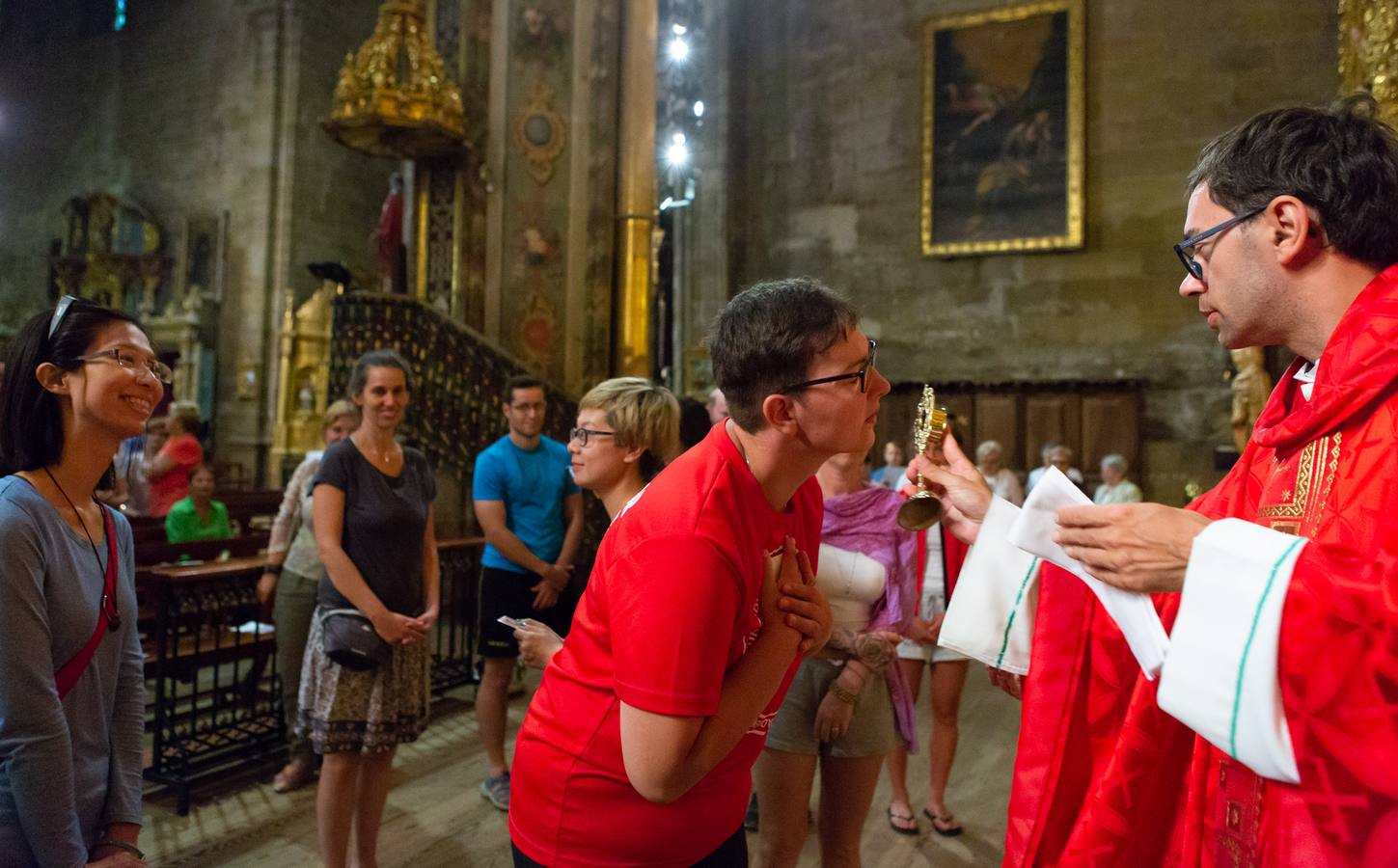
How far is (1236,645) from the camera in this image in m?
1.11

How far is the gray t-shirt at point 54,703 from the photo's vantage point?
1546mm

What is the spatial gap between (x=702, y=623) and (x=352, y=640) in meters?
1.97

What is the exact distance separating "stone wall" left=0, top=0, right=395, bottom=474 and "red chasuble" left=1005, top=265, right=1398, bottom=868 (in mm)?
15933

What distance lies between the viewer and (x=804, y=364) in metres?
1.46

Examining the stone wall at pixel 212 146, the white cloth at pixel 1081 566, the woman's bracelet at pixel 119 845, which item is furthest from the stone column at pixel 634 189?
the stone wall at pixel 212 146

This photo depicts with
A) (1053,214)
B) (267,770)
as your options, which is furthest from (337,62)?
(267,770)

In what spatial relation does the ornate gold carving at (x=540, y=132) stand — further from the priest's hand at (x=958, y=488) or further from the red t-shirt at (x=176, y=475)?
the priest's hand at (x=958, y=488)

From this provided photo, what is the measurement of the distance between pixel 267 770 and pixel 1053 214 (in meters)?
11.1

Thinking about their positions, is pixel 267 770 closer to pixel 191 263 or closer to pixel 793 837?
pixel 793 837

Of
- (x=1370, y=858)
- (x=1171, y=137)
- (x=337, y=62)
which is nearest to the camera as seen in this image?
(x=1370, y=858)

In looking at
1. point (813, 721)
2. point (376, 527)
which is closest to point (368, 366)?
point (376, 527)

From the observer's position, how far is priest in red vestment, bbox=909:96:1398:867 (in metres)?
1.08

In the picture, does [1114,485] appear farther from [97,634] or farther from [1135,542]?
[97,634]

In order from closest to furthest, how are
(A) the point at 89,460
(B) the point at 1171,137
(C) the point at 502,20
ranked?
1. (A) the point at 89,460
2. (C) the point at 502,20
3. (B) the point at 1171,137
